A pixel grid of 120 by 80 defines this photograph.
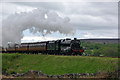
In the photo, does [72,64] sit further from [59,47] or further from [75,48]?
[59,47]

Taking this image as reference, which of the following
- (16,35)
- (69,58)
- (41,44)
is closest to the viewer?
(16,35)

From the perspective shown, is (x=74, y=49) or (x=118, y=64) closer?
(x=118, y=64)

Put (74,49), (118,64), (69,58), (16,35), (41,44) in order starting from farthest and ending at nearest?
(41,44), (74,49), (69,58), (16,35), (118,64)

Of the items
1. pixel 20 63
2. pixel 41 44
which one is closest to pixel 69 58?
pixel 20 63

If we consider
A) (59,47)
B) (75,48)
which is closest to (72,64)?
(75,48)

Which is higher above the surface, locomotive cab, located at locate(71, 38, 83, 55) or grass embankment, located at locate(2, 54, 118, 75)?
locomotive cab, located at locate(71, 38, 83, 55)

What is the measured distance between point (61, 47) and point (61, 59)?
25.2 ft

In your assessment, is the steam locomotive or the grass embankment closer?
the grass embankment

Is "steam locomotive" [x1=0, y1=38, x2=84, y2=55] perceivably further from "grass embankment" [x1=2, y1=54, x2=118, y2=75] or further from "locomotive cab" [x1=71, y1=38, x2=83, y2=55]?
"grass embankment" [x1=2, y1=54, x2=118, y2=75]

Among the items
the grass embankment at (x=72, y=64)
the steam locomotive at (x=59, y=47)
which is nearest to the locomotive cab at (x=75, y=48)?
the steam locomotive at (x=59, y=47)

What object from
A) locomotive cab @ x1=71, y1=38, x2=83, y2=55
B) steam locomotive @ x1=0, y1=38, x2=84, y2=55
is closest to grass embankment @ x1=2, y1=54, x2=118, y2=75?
steam locomotive @ x1=0, y1=38, x2=84, y2=55

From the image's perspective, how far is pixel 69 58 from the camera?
3409 cm

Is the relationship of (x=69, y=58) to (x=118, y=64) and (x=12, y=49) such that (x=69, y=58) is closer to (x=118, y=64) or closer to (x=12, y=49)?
(x=118, y=64)

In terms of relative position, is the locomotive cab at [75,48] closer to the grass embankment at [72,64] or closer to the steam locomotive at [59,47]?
the steam locomotive at [59,47]
